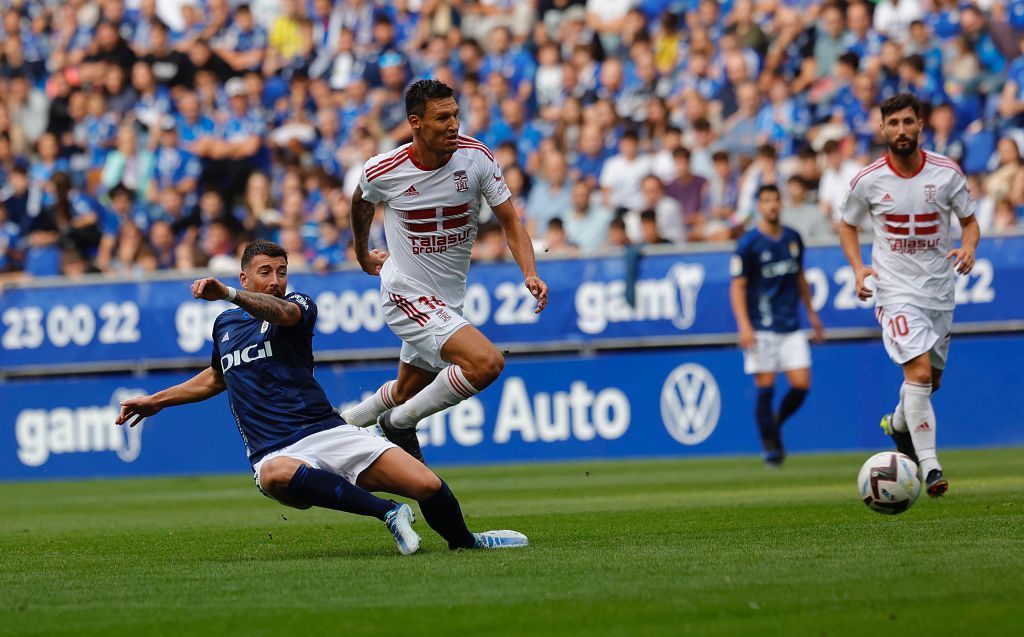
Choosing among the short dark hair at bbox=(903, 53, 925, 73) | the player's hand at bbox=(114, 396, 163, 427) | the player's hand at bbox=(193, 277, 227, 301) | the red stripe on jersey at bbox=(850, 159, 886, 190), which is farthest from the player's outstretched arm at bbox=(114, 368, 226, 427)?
the short dark hair at bbox=(903, 53, 925, 73)

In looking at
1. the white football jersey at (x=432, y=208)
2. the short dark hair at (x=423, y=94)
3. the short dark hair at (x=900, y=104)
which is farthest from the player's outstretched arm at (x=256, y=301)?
the short dark hair at (x=900, y=104)

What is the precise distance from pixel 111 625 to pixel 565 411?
12144 mm

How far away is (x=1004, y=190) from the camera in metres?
17.0

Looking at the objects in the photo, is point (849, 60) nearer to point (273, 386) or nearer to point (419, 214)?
point (419, 214)

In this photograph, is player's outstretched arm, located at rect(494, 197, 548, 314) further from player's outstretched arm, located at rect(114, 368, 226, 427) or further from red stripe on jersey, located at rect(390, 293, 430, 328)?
player's outstretched arm, located at rect(114, 368, 226, 427)

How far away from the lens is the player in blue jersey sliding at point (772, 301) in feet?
49.3

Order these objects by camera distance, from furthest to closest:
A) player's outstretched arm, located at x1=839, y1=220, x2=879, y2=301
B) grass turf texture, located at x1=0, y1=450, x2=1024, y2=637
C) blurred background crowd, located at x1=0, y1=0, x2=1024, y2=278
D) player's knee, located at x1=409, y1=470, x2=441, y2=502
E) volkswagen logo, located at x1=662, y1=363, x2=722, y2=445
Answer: blurred background crowd, located at x1=0, y1=0, x2=1024, y2=278
volkswagen logo, located at x1=662, y1=363, x2=722, y2=445
player's outstretched arm, located at x1=839, y1=220, x2=879, y2=301
player's knee, located at x1=409, y1=470, x2=441, y2=502
grass turf texture, located at x1=0, y1=450, x2=1024, y2=637

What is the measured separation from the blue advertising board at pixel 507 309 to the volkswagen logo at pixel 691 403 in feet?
1.38

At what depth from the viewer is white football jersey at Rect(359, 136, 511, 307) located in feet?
31.2

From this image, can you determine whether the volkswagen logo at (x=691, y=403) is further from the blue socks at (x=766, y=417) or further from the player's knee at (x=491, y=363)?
the player's knee at (x=491, y=363)

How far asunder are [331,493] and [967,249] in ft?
15.9

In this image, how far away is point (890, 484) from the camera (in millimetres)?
8875

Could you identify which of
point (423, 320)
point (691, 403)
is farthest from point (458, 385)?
point (691, 403)

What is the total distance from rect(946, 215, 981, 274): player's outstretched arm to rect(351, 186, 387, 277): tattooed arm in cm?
373
